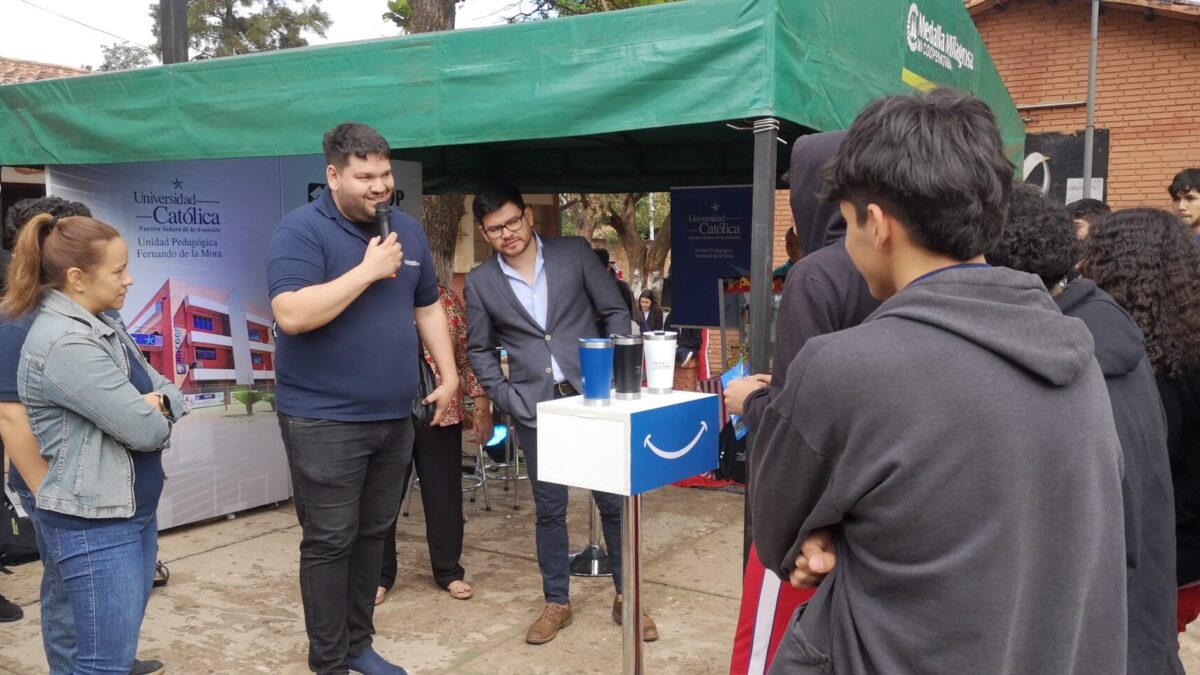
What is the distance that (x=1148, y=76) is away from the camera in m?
11.0

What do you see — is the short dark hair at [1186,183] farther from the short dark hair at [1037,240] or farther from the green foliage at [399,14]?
the green foliage at [399,14]

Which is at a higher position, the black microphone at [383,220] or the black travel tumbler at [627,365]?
the black microphone at [383,220]

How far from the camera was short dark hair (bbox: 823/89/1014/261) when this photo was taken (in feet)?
3.99

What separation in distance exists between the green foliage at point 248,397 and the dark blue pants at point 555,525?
7.44 ft

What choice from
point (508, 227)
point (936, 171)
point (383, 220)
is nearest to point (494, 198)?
point (508, 227)

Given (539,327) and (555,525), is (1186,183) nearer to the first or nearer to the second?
(539,327)

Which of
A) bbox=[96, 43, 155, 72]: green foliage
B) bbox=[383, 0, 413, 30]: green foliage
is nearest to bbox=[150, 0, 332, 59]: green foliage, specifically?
bbox=[96, 43, 155, 72]: green foliage

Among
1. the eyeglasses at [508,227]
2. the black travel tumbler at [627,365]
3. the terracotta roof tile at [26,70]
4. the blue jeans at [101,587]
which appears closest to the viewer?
the blue jeans at [101,587]

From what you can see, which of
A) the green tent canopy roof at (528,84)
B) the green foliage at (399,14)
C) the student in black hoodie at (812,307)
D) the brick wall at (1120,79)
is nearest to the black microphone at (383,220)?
the green tent canopy roof at (528,84)

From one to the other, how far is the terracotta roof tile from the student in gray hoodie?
687 inches

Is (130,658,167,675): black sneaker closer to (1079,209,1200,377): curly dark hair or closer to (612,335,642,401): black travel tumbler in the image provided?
(612,335,642,401): black travel tumbler

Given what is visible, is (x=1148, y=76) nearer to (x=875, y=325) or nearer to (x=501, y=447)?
(x=501, y=447)

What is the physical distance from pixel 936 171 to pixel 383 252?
2.05 m

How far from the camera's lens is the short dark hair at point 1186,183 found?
4.51 meters
